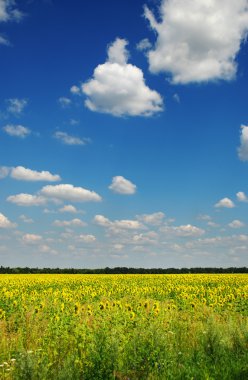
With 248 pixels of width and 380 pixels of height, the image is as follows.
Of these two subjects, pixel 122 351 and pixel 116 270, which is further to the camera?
pixel 116 270

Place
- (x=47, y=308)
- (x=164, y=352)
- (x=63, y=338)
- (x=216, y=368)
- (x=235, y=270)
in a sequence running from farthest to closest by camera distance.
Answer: (x=235, y=270)
(x=47, y=308)
(x=63, y=338)
(x=164, y=352)
(x=216, y=368)

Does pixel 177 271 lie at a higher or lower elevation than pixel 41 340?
higher

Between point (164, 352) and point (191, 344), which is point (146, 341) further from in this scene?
point (191, 344)

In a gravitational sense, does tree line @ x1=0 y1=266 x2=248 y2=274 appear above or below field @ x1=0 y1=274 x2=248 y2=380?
above

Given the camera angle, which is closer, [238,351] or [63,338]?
[238,351]

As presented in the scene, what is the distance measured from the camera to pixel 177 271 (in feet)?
242

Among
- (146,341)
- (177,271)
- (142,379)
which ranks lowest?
(142,379)

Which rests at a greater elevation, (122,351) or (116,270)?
(116,270)

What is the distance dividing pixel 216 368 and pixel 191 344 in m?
2.63

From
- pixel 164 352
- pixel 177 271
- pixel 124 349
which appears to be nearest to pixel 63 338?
pixel 124 349

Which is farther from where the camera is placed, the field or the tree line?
the tree line

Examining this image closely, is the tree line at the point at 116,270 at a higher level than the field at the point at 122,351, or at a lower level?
higher

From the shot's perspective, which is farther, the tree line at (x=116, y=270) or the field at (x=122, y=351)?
the tree line at (x=116, y=270)

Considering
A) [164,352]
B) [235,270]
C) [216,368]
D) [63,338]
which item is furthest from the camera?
[235,270]
